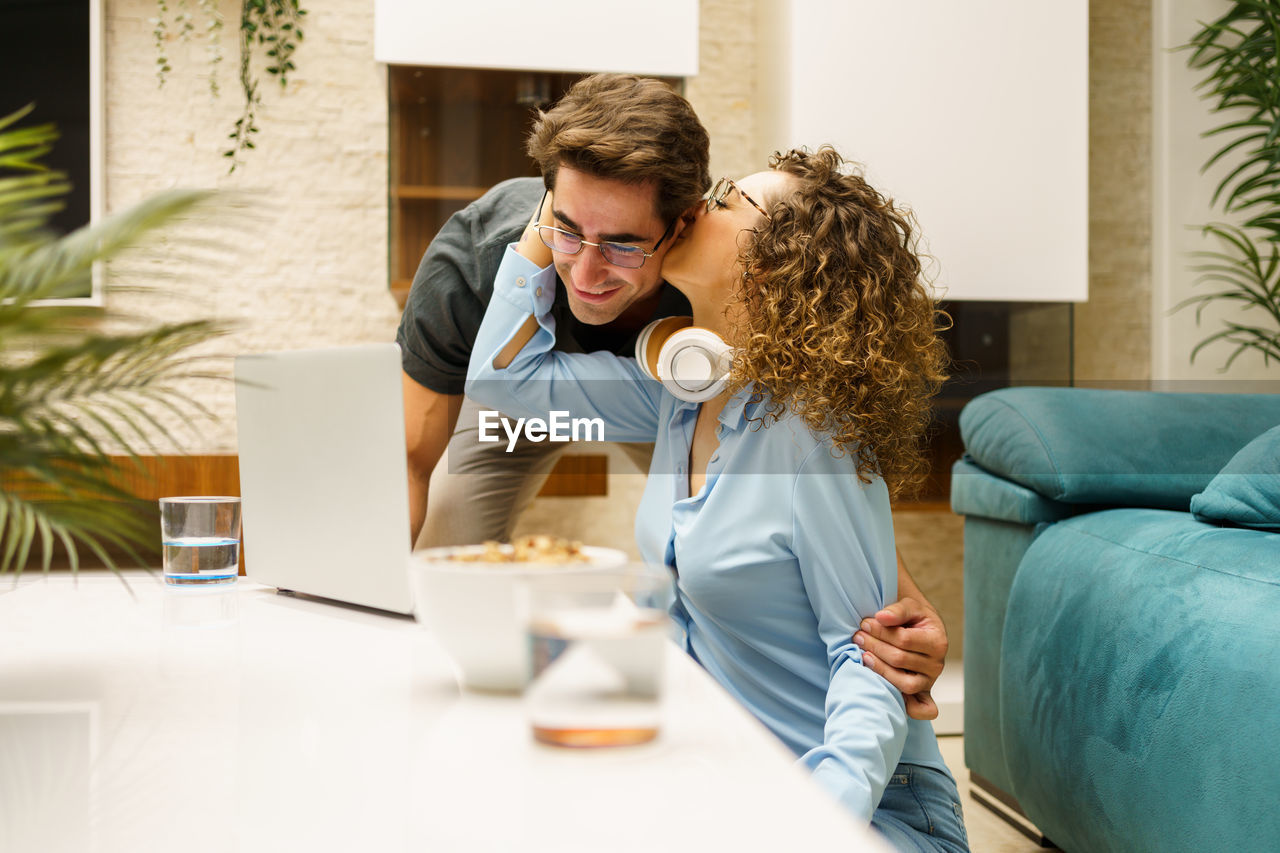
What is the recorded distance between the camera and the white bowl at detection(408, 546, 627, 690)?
57 centimetres

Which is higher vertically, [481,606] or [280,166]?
[280,166]

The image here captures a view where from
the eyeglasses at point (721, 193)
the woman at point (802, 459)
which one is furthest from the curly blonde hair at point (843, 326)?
the eyeglasses at point (721, 193)

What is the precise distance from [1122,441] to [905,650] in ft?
3.26

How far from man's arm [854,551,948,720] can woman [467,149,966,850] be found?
0.07ft

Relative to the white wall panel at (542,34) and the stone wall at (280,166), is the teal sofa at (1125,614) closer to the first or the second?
the white wall panel at (542,34)

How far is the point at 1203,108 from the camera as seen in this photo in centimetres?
329

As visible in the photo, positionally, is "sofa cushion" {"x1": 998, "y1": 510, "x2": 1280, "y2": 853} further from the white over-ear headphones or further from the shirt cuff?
the shirt cuff

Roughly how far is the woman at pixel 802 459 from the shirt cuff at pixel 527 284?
0.30m

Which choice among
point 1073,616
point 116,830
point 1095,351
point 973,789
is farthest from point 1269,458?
point 1095,351

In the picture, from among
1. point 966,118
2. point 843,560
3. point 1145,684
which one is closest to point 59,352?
point 843,560

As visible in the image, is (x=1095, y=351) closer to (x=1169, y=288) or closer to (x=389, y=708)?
(x=1169, y=288)

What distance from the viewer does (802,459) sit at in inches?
43.3

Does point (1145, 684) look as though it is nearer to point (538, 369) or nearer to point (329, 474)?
point (538, 369)

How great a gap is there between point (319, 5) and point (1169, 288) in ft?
9.42
